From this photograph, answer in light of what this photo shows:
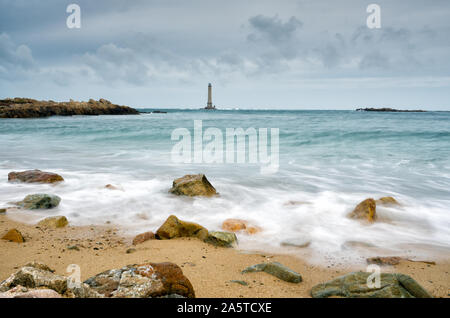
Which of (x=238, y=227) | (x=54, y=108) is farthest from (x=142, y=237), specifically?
(x=54, y=108)

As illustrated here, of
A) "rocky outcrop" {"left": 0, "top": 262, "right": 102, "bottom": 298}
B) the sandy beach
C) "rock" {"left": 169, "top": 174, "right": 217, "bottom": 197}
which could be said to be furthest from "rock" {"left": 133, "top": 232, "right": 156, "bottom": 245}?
"rock" {"left": 169, "top": 174, "right": 217, "bottom": 197}

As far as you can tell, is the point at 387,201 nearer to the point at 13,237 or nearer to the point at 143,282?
the point at 143,282

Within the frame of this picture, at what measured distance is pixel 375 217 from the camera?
523 cm

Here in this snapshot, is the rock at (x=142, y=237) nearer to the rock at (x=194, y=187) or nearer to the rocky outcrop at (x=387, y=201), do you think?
the rock at (x=194, y=187)

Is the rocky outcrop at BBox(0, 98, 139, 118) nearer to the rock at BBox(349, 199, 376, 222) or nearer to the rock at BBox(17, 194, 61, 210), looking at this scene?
the rock at BBox(17, 194, 61, 210)

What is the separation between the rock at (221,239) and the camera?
403 cm

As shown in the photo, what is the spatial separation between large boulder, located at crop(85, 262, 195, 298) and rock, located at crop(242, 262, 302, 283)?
92 cm

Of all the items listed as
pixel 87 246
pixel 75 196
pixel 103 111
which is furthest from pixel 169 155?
pixel 103 111

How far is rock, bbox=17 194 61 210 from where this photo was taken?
530 cm

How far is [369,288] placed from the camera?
2561 mm

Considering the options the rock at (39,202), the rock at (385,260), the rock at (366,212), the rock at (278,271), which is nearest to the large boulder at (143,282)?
the rock at (278,271)

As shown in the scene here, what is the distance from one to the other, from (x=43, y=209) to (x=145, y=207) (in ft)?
5.72
